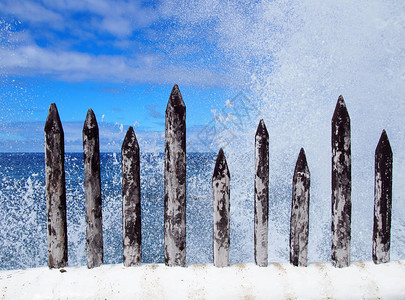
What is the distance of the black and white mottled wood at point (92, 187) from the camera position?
7.56 ft

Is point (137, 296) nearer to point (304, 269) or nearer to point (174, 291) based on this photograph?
point (174, 291)

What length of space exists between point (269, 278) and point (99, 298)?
122 centimetres

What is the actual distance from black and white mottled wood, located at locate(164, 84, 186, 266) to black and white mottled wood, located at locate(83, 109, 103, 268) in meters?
0.52

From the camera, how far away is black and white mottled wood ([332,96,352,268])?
2.50m

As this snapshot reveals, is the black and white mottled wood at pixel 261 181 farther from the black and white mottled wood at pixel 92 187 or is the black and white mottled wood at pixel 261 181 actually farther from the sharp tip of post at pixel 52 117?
the sharp tip of post at pixel 52 117

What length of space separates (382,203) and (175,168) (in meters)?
1.77

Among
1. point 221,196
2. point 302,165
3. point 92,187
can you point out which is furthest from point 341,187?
point 92,187

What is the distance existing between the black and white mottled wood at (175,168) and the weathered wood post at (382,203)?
5.43 ft

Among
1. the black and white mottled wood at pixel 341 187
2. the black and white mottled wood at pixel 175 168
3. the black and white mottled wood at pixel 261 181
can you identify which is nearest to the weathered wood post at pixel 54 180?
the black and white mottled wood at pixel 175 168

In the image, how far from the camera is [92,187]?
2.33 meters

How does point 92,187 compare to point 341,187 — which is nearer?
point 92,187

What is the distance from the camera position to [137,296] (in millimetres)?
2215

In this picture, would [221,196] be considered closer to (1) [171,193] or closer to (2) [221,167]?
(2) [221,167]

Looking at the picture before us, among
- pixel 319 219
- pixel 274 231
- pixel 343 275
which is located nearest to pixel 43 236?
pixel 274 231
